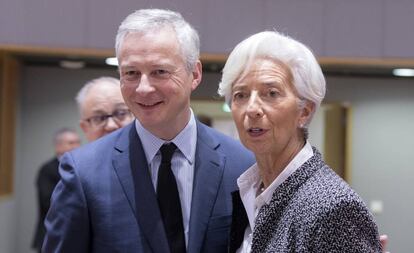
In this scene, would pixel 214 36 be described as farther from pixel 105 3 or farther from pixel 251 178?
pixel 251 178

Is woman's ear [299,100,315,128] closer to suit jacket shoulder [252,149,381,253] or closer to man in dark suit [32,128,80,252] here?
suit jacket shoulder [252,149,381,253]

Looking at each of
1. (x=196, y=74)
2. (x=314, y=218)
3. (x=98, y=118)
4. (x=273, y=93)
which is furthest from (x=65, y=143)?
(x=314, y=218)

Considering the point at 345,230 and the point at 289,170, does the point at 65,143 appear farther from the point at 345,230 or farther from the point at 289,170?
the point at 345,230

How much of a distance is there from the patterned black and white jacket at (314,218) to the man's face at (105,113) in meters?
1.23

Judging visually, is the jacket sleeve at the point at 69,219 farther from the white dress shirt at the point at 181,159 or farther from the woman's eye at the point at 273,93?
the woman's eye at the point at 273,93

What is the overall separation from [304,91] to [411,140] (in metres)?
5.99

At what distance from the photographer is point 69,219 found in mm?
1761

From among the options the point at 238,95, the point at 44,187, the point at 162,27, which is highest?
the point at 162,27

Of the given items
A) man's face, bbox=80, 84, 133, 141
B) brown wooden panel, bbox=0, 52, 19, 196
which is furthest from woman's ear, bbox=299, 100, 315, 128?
brown wooden panel, bbox=0, 52, 19, 196

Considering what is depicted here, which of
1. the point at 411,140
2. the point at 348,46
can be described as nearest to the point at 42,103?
the point at 348,46

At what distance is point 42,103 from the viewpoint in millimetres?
7395

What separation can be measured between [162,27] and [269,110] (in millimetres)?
425

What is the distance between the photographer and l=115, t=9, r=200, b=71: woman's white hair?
5.98ft

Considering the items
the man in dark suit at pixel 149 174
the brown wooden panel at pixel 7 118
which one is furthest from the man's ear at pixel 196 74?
the brown wooden panel at pixel 7 118
